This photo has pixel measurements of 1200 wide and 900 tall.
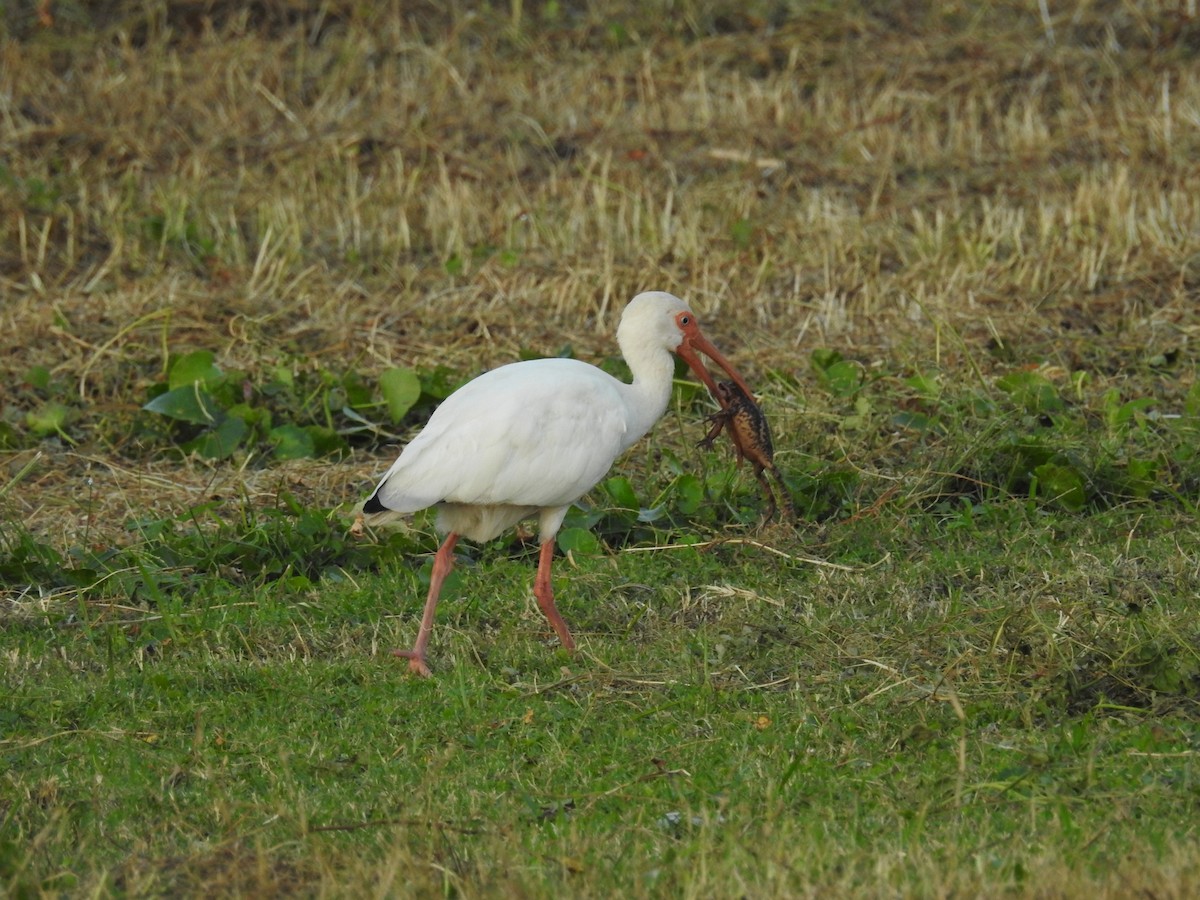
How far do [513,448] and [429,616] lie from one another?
2.20ft

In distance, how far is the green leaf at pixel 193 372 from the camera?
836cm

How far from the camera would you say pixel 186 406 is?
26.6 feet

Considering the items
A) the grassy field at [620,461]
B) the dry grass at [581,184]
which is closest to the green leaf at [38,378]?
the grassy field at [620,461]

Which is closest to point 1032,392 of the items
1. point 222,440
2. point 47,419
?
point 222,440

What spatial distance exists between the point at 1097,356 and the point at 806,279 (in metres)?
1.97

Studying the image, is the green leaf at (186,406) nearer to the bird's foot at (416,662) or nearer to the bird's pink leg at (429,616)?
the bird's pink leg at (429,616)

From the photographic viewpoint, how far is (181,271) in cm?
1043

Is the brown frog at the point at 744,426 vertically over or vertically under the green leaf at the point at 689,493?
over

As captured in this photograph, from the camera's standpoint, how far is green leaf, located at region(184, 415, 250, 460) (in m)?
8.05

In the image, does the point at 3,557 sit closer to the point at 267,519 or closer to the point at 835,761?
the point at 267,519

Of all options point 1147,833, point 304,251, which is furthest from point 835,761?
point 304,251

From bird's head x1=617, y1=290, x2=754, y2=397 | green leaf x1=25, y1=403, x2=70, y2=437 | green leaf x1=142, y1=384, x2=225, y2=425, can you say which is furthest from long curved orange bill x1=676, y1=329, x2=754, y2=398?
green leaf x1=25, y1=403, x2=70, y2=437

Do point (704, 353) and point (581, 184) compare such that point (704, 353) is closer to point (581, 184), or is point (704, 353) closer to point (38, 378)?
point (38, 378)

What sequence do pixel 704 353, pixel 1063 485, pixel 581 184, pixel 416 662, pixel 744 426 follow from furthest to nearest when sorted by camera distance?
pixel 581 184 < pixel 1063 485 < pixel 744 426 < pixel 704 353 < pixel 416 662
